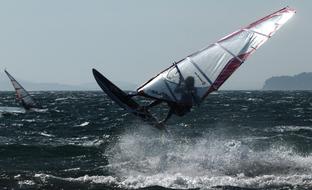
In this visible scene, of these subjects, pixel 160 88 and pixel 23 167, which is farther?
pixel 23 167

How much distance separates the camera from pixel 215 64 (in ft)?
52.6

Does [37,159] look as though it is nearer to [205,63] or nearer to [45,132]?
[205,63]

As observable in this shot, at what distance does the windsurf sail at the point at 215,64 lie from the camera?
15.8 metres

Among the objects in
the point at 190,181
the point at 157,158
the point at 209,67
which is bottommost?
the point at 157,158

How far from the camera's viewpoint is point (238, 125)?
35.2m

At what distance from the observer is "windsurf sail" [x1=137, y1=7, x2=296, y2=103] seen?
51.8ft

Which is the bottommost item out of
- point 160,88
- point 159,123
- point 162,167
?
point 162,167

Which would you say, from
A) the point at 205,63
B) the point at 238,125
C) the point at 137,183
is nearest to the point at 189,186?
the point at 137,183

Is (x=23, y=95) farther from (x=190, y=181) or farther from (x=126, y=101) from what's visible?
(x=190, y=181)

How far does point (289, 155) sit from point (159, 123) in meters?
6.81

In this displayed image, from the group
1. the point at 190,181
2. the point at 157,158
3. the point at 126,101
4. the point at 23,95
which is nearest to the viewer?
the point at 190,181

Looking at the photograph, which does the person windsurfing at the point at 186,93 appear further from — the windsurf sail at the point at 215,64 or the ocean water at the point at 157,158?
the ocean water at the point at 157,158

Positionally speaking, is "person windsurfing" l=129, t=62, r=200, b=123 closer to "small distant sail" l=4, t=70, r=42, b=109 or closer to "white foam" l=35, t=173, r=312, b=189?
"white foam" l=35, t=173, r=312, b=189

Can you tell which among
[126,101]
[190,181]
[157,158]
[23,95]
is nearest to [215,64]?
[126,101]
